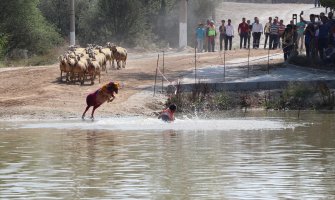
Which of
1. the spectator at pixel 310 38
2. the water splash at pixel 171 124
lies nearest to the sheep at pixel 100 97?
the water splash at pixel 171 124

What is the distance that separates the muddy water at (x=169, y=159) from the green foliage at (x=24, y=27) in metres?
24.6

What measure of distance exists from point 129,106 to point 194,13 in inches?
1580

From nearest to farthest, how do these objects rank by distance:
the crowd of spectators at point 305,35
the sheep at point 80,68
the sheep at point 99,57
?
1. the sheep at point 80,68
2. the crowd of spectators at point 305,35
3. the sheep at point 99,57

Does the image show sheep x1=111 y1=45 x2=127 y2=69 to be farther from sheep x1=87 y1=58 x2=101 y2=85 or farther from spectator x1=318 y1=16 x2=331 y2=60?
spectator x1=318 y1=16 x2=331 y2=60

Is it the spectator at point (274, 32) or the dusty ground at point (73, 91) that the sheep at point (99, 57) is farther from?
the spectator at point (274, 32)

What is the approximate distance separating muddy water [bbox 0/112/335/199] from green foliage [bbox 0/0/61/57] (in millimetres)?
24559

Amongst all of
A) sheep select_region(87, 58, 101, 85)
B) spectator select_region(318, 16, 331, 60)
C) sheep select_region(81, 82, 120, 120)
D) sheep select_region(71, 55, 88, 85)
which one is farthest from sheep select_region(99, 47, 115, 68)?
sheep select_region(81, 82, 120, 120)

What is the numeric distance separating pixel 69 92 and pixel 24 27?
19557 mm

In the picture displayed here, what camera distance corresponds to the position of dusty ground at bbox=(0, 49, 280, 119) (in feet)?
101

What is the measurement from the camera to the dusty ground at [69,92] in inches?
1214

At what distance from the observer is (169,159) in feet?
64.3

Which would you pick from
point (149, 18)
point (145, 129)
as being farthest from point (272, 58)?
point (149, 18)

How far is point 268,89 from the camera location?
113 feet

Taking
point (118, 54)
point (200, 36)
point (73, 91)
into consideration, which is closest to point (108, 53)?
point (118, 54)
